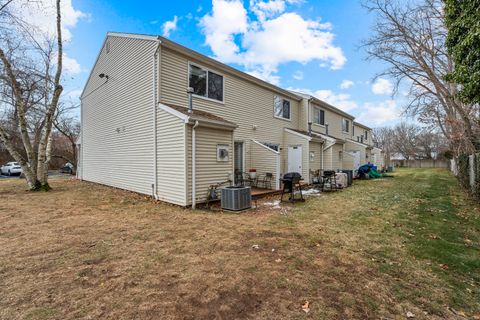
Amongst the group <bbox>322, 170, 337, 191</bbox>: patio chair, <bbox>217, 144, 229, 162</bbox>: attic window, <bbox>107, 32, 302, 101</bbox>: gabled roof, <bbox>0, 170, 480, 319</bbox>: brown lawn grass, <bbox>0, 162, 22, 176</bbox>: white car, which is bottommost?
<bbox>0, 170, 480, 319</bbox>: brown lawn grass

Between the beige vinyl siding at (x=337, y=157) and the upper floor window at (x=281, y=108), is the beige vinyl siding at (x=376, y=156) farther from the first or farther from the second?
the upper floor window at (x=281, y=108)

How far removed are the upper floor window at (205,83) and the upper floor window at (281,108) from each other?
4388mm

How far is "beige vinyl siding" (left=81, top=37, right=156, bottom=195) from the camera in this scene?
9625 mm

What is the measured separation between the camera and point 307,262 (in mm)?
3945

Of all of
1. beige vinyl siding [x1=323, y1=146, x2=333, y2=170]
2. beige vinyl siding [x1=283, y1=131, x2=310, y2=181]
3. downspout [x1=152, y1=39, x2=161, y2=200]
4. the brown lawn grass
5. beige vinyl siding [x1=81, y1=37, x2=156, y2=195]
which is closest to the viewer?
the brown lawn grass

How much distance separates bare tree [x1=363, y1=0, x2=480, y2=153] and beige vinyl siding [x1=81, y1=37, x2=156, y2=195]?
11848mm

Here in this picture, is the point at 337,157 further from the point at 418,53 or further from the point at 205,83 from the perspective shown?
the point at 205,83

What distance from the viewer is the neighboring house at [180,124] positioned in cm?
837

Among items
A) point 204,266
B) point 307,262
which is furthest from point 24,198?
point 307,262

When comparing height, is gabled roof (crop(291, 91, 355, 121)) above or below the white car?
above

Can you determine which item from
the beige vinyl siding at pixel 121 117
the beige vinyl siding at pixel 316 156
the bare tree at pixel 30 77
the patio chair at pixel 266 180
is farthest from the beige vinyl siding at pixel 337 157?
the bare tree at pixel 30 77

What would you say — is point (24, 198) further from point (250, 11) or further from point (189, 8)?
point (250, 11)

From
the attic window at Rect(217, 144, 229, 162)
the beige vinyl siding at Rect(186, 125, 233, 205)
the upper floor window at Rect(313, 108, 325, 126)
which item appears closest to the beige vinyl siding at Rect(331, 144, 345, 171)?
the upper floor window at Rect(313, 108, 325, 126)

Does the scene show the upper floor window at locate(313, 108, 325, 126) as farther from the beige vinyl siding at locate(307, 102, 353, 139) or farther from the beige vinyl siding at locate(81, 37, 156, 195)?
the beige vinyl siding at locate(81, 37, 156, 195)
